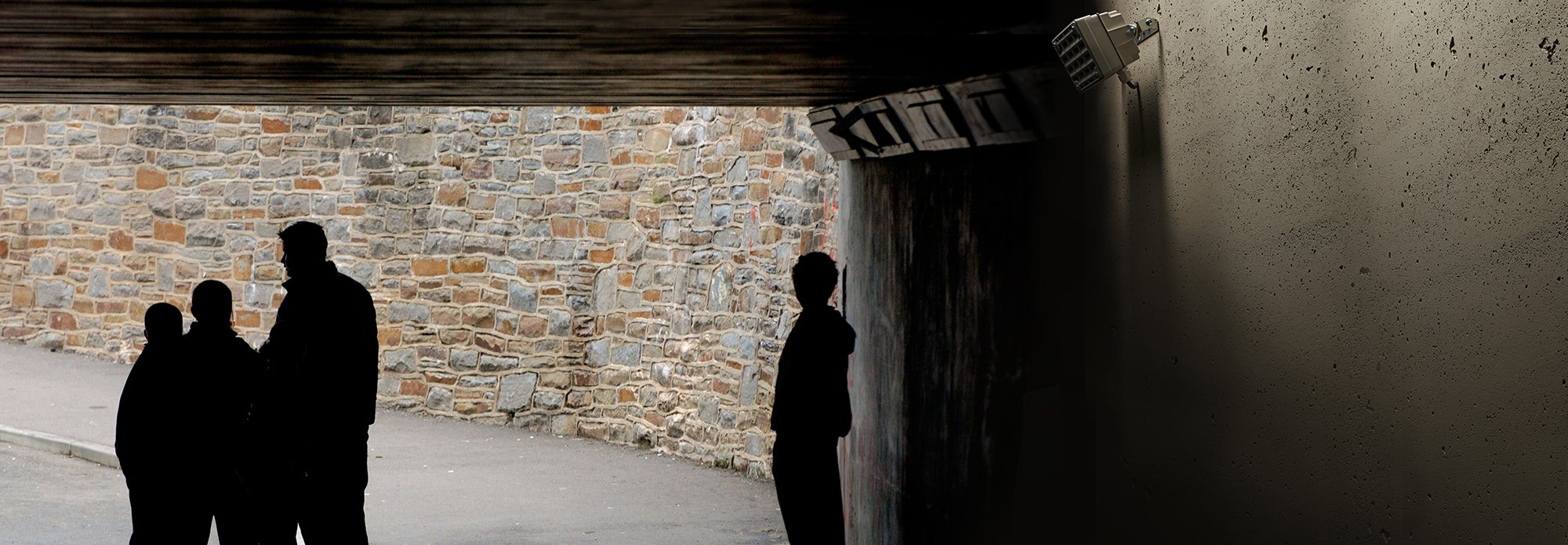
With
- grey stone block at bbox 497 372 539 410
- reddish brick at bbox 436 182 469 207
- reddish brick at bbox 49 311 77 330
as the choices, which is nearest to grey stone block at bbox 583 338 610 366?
grey stone block at bbox 497 372 539 410

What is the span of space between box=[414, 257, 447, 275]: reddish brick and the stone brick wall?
0.02m

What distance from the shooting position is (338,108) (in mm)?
14758

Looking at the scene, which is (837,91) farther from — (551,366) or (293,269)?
(551,366)

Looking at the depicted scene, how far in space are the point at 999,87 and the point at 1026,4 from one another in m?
0.33

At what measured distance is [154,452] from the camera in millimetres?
5961

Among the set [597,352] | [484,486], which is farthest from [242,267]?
[484,486]

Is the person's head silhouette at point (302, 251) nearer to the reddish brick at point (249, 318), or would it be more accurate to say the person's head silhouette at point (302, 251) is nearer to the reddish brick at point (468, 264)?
the reddish brick at point (468, 264)

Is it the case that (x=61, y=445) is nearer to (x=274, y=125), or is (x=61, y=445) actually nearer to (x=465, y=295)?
(x=465, y=295)

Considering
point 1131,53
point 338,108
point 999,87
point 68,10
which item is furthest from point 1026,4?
point 338,108

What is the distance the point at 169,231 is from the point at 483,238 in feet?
12.1

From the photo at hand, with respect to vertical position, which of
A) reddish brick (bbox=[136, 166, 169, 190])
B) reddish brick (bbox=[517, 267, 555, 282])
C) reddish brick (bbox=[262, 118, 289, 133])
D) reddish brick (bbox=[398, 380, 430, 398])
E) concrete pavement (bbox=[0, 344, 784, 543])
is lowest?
concrete pavement (bbox=[0, 344, 784, 543])

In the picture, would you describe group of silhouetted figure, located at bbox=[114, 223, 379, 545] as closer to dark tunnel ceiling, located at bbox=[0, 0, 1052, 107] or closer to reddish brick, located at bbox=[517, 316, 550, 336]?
dark tunnel ceiling, located at bbox=[0, 0, 1052, 107]

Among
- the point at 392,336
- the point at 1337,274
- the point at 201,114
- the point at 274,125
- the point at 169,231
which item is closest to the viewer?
the point at 1337,274

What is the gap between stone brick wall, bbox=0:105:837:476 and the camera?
39.5 feet
